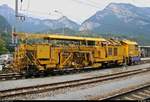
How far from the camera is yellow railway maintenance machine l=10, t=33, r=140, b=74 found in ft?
93.9

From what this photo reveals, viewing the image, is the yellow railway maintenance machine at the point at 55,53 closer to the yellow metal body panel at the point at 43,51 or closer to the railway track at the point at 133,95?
the yellow metal body panel at the point at 43,51

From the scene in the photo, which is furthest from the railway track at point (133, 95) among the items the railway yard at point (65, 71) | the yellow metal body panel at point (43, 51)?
the yellow metal body panel at point (43, 51)

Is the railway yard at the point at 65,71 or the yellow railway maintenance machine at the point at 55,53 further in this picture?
the yellow railway maintenance machine at the point at 55,53

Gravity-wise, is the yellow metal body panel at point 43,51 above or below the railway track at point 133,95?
above

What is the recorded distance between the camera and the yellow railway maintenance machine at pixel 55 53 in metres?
28.6

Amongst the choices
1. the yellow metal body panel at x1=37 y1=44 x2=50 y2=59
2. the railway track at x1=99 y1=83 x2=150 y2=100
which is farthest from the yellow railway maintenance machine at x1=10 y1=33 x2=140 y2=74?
the railway track at x1=99 y1=83 x2=150 y2=100

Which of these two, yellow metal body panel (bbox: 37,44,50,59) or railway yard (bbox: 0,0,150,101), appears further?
yellow metal body panel (bbox: 37,44,50,59)

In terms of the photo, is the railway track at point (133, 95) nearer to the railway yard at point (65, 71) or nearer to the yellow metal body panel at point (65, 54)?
the railway yard at point (65, 71)

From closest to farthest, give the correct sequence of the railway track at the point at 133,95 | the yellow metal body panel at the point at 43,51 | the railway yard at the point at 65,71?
the railway track at the point at 133,95 → the railway yard at the point at 65,71 → the yellow metal body panel at the point at 43,51

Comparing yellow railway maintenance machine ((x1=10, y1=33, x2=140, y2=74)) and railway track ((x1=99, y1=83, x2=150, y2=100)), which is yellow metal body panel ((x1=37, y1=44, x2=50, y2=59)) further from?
railway track ((x1=99, y1=83, x2=150, y2=100))

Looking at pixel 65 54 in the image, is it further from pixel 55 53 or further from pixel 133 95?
pixel 133 95

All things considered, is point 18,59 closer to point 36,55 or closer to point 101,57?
point 36,55

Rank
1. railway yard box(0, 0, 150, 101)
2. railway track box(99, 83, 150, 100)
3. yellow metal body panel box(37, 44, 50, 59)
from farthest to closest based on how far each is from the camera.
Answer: yellow metal body panel box(37, 44, 50, 59) < railway yard box(0, 0, 150, 101) < railway track box(99, 83, 150, 100)

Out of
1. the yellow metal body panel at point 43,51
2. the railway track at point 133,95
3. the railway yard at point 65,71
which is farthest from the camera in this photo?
the yellow metal body panel at point 43,51
